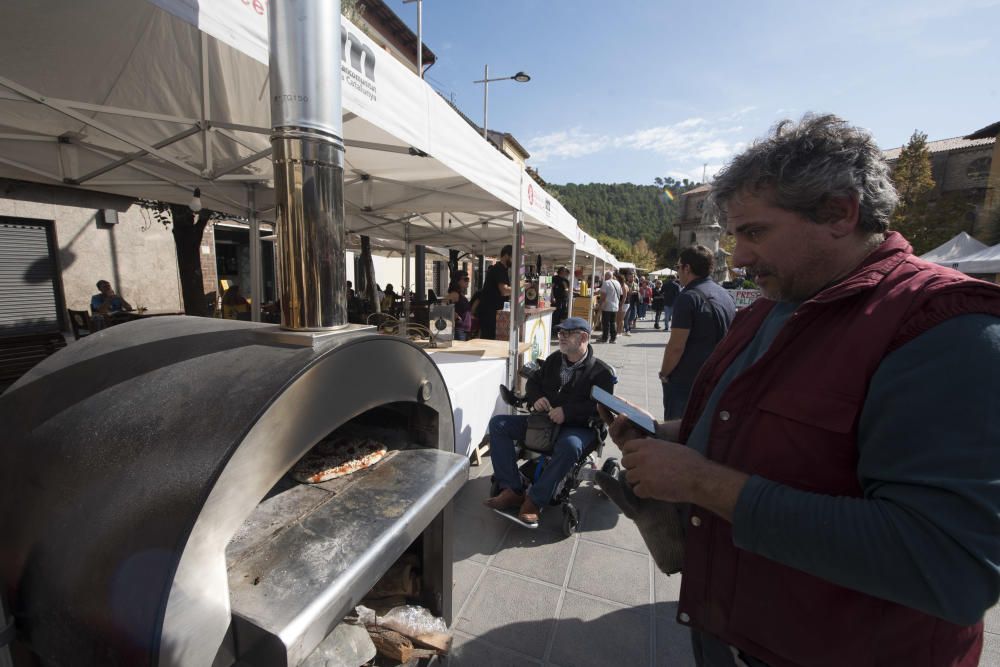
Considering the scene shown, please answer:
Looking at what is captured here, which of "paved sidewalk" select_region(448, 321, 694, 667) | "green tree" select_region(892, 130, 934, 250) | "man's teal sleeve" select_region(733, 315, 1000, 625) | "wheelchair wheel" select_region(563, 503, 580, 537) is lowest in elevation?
"paved sidewalk" select_region(448, 321, 694, 667)

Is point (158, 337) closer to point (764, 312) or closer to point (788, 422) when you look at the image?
point (788, 422)

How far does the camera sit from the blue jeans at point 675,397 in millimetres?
3423

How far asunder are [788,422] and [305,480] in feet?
4.51

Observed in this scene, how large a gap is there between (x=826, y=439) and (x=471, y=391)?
2814 millimetres

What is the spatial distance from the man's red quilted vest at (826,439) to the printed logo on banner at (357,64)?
6.45 feet

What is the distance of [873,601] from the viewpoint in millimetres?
858


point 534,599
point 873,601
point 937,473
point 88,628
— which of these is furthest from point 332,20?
point 534,599

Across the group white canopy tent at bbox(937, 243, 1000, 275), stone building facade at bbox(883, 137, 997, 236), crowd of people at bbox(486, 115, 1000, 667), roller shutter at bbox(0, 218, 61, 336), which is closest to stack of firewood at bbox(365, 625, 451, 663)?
crowd of people at bbox(486, 115, 1000, 667)

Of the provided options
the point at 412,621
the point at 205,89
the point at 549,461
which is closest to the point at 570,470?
the point at 549,461

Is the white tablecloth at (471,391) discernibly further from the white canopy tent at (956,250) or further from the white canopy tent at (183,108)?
the white canopy tent at (956,250)

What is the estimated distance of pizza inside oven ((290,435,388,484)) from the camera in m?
1.40

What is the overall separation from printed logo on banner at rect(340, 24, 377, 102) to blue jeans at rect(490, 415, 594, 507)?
2237 mm

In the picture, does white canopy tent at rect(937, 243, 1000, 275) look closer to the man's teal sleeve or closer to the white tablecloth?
the white tablecloth

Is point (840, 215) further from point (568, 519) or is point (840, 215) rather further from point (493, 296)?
point (493, 296)
